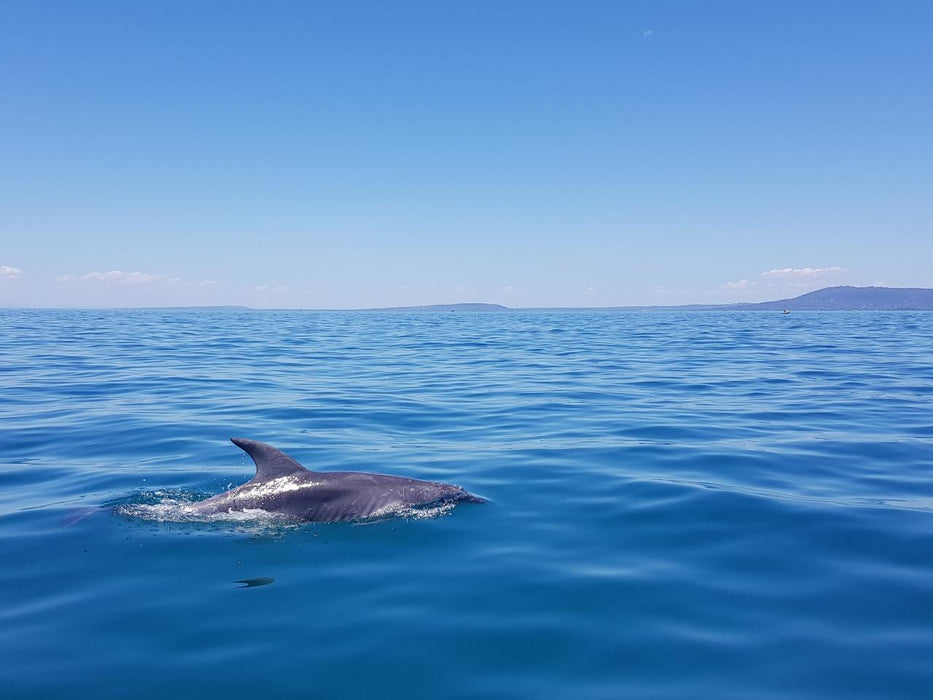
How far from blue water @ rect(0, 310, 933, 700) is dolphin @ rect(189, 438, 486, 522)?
359 millimetres

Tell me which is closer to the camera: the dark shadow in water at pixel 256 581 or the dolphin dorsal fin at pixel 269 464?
the dark shadow in water at pixel 256 581

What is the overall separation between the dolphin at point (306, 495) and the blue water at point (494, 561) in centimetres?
36

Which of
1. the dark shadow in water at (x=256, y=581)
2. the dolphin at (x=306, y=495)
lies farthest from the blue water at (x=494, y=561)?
the dolphin at (x=306, y=495)

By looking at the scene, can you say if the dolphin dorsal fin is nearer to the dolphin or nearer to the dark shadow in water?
the dolphin

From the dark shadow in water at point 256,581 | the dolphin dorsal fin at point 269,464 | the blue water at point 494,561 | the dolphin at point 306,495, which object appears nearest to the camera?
the blue water at point 494,561

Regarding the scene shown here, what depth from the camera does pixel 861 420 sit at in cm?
1653

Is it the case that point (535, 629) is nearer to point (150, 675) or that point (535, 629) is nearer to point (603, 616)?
point (603, 616)

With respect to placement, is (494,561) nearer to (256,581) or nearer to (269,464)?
(256,581)

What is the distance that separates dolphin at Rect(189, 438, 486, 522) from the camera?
9094mm

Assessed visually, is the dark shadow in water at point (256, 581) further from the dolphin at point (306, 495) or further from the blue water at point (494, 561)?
the dolphin at point (306, 495)

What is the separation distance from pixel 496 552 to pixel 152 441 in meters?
9.86

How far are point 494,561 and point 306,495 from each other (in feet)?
10.1

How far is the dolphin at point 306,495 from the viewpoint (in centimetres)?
909

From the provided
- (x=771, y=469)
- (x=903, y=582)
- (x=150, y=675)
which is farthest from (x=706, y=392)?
(x=150, y=675)
